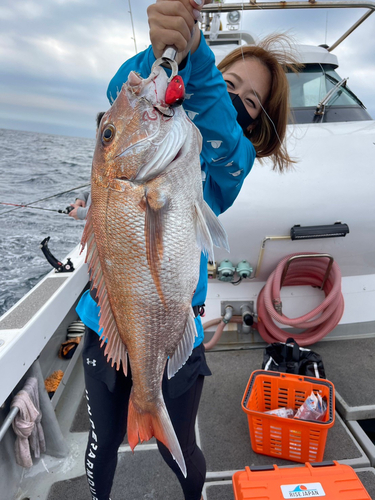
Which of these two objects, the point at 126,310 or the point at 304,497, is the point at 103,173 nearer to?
the point at 126,310

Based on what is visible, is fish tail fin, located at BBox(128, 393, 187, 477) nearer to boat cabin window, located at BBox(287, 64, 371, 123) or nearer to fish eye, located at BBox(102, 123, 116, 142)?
fish eye, located at BBox(102, 123, 116, 142)

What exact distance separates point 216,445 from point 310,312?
162 cm

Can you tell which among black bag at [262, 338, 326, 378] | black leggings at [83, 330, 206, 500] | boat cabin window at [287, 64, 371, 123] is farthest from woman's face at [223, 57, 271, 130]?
boat cabin window at [287, 64, 371, 123]

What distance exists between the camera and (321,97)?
429 centimetres

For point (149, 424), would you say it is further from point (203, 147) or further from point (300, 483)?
point (203, 147)

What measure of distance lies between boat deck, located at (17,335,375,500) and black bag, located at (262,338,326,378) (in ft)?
1.21

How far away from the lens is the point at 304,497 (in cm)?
158

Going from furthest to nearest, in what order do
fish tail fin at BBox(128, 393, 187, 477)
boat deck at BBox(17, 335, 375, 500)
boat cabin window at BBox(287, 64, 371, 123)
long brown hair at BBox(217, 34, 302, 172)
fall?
boat cabin window at BBox(287, 64, 371, 123), boat deck at BBox(17, 335, 375, 500), long brown hair at BBox(217, 34, 302, 172), fish tail fin at BBox(128, 393, 187, 477)

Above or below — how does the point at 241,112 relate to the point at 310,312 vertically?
above

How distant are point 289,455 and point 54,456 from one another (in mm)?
1697

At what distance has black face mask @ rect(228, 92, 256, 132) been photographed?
1.65 metres

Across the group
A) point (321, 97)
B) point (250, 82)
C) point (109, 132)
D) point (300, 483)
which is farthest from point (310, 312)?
point (109, 132)

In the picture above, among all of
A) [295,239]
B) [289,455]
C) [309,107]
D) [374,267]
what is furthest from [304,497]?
[309,107]

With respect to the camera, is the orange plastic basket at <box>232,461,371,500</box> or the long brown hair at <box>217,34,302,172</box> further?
the long brown hair at <box>217,34,302,172</box>
